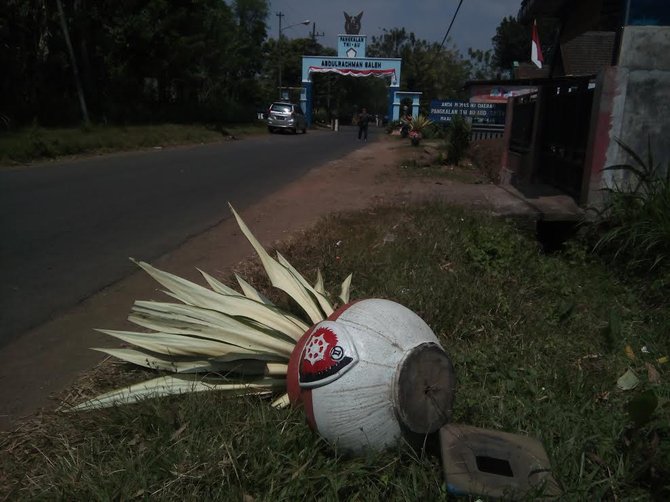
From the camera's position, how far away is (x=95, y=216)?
7.09 m

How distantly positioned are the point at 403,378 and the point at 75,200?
7.32 m

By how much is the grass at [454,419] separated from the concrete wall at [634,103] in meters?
2.00

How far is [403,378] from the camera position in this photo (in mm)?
2078

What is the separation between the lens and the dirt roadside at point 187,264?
303 cm

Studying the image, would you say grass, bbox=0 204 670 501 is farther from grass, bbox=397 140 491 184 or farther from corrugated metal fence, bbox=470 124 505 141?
corrugated metal fence, bbox=470 124 505 141

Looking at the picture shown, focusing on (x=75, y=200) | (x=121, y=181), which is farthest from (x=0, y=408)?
(x=121, y=181)

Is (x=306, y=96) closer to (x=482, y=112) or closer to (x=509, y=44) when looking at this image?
(x=482, y=112)

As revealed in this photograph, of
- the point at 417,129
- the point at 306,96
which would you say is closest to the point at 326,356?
the point at 417,129

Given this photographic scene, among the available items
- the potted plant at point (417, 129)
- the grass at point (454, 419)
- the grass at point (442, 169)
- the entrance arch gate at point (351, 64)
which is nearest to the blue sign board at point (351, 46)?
the entrance arch gate at point (351, 64)

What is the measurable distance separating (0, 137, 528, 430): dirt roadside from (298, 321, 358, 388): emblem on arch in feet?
4.70

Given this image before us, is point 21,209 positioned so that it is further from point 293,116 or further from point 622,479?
point 293,116

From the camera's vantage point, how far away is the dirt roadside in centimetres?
303

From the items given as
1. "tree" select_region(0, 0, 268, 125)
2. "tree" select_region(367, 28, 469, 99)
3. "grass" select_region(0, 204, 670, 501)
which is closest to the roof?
"grass" select_region(0, 204, 670, 501)

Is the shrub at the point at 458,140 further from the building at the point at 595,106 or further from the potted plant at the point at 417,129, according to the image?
the potted plant at the point at 417,129
